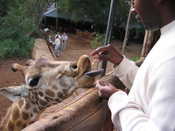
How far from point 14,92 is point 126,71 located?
23.5 inches

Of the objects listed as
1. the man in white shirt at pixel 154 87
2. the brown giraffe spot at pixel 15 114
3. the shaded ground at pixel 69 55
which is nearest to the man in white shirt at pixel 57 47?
the shaded ground at pixel 69 55

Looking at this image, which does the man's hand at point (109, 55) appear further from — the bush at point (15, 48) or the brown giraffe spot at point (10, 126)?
the bush at point (15, 48)

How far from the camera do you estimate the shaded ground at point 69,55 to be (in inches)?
230

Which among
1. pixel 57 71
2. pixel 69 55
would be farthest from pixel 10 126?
pixel 69 55

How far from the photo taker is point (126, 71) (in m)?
1.65

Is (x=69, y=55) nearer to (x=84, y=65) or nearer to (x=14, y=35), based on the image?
(x=14, y=35)

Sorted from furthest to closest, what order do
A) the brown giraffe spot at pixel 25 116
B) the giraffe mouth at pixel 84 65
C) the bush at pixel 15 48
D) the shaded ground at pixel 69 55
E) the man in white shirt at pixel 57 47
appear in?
the man in white shirt at pixel 57 47
the bush at pixel 15 48
the shaded ground at pixel 69 55
the brown giraffe spot at pixel 25 116
the giraffe mouth at pixel 84 65

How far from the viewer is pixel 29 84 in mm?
1722

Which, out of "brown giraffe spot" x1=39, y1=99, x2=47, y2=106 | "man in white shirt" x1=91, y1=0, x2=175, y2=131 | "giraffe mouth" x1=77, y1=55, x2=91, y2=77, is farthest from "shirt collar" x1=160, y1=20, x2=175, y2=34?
"brown giraffe spot" x1=39, y1=99, x2=47, y2=106

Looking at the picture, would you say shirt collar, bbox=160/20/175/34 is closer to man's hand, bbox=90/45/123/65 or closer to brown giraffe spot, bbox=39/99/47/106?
man's hand, bbox=90/45/123/65

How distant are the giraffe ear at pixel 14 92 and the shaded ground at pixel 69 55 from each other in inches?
99.7

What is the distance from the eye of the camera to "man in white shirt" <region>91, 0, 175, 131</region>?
2.89ft

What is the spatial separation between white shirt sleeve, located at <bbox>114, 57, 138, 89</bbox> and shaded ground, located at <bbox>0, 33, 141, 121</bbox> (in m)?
2.85

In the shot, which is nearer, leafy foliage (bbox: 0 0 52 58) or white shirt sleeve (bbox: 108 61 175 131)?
white shirt sleeve (bbox: 108 61 175 131)
